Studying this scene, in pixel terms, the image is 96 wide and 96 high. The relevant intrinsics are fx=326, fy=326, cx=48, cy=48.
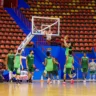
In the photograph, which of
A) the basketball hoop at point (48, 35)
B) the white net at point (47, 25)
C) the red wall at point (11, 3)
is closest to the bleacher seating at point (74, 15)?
the red wall at point (11, 3)

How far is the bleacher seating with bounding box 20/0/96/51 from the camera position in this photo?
2452 centimetres

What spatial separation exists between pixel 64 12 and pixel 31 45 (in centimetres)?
594

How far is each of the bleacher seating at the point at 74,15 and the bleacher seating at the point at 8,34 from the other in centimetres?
179

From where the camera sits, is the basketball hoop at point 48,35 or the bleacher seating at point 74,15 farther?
the bleacher seating at point 74,15

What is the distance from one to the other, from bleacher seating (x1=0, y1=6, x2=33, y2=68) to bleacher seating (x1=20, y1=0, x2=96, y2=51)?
179 centimetres

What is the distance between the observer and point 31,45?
74.8ft

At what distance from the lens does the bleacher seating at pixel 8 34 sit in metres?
22.1

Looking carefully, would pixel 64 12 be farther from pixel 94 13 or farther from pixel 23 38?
pixel 23 38

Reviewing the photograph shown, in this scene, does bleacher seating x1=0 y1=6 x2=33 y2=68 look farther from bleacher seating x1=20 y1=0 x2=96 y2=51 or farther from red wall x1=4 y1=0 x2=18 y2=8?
bleacher seating x1=20 y1=0 x2=96 y2=51

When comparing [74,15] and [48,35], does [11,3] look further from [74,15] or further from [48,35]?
[48,35]

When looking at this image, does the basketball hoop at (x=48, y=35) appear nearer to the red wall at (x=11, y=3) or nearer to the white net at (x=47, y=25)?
the white net at (x=47, y=25)

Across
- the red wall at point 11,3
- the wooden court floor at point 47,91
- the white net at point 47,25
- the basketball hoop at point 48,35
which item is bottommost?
the wooden court floor at point 47,91

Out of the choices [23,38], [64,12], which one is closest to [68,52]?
[23,38]

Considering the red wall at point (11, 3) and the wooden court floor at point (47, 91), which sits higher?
the red wall at point (11, 3)
